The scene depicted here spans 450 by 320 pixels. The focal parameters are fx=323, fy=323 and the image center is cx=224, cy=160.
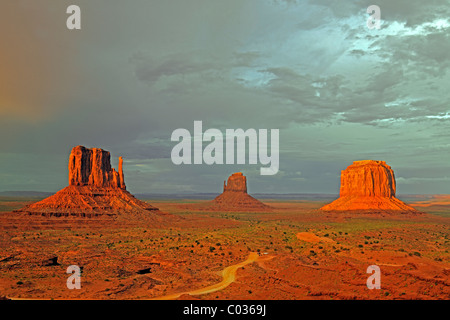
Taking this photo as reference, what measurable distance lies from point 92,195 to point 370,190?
127 meters

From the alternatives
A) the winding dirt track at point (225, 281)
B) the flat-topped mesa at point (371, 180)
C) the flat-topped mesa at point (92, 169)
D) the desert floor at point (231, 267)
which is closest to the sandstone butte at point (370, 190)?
the flat-topped mesa at point (371, 180)

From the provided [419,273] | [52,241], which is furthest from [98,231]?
[419,273]

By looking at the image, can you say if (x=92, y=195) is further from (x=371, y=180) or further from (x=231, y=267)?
(x=371, y=180)

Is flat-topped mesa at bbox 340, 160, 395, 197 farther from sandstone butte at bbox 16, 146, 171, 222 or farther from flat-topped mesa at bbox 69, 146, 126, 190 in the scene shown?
flat-topped mesa at bbox 69, 146, 126, 190

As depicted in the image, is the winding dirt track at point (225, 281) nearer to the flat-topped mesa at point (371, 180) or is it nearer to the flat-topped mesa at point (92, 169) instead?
the flat-topped mesa at point (92, 169)

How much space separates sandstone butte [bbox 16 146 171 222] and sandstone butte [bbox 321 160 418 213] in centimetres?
9062

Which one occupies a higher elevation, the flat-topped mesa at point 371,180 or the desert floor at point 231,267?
the flat-topped mesa at point 371,180

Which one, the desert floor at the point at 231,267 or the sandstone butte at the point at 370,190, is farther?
the sandstone butte at the point at 370,190

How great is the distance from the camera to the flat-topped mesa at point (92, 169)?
121625 millimetres

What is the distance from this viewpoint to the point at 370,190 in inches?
6255

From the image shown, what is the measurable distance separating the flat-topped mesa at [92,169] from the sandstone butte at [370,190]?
351 ft

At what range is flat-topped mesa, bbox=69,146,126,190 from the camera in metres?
122
